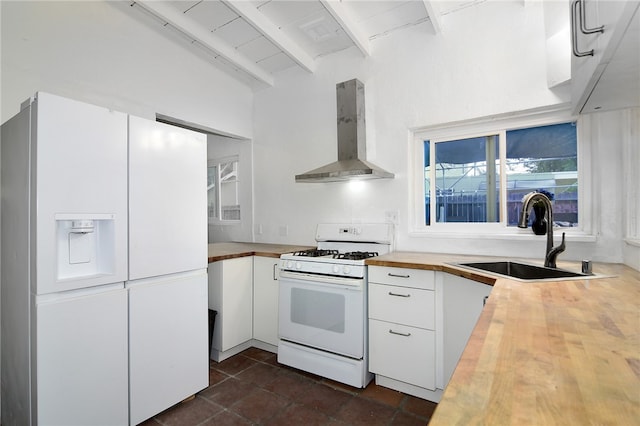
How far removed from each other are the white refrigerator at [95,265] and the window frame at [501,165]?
184 cm

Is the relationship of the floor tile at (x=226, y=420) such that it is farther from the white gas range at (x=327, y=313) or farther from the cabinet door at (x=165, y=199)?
the cabinet door at (x=165, y=199)

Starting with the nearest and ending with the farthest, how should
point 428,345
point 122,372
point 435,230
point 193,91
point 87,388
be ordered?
point 87,388 < point 122,372 < point 428,345 < point 435,230 < point 193,91

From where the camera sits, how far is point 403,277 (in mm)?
2156

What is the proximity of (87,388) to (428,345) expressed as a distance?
6.29 ft

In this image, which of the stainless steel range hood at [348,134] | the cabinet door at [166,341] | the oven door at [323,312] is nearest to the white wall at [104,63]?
the stainless steel range hood at [348,134]

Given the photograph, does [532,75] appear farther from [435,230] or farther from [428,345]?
[428,345]

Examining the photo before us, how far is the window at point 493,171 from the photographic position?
2.34 m

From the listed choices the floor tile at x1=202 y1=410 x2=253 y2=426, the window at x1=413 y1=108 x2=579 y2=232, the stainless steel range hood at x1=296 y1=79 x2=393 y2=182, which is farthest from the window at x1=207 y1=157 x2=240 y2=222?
the floor tile at x1=202 y1=410 x2=253 y2=426

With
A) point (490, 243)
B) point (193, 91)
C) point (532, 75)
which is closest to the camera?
point (532, 75)

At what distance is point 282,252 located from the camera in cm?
281

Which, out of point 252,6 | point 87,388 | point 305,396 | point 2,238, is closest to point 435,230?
point 305,396

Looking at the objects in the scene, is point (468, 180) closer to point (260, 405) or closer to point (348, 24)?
point (348, 24)

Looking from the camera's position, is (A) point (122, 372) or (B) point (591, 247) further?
(B) point (591, 247)

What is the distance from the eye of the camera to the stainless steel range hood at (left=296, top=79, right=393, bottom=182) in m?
2.83
